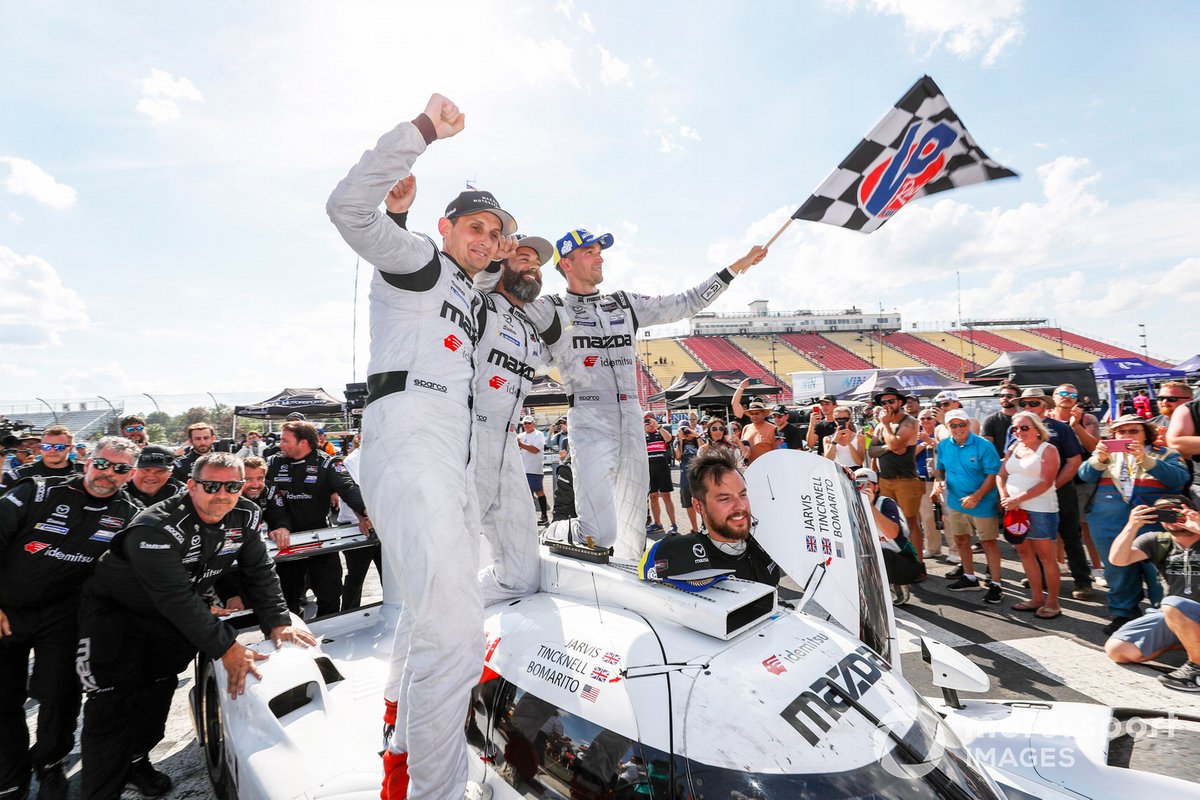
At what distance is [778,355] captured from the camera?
61.2 metres

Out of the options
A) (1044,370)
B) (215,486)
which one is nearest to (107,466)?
(215,486)

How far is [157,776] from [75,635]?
0.93m

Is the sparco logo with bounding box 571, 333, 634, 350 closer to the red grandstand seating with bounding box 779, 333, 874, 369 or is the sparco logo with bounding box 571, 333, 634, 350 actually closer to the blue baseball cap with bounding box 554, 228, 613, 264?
the blue baseball cap with bounding box 554, 228, 613, 264

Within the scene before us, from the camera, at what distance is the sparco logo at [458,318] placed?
7.03 ft

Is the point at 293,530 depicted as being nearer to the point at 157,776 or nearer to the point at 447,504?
the point at 157,776

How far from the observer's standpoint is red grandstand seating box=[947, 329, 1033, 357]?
62.0 metres

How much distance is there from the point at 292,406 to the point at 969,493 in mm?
17857

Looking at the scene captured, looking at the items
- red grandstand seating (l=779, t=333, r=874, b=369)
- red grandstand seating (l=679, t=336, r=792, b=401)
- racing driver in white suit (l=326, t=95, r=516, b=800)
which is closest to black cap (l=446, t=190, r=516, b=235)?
racing driver in white suit (l=326, t=95, r=516, b=800)

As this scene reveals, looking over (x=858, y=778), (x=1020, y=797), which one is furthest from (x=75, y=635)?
(x=1020, y=797)

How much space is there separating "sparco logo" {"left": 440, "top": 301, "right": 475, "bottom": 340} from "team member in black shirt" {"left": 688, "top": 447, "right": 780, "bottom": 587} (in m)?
1.25

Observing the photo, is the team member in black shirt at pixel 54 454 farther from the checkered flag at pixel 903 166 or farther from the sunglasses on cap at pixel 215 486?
the checkered flag at pixel 903 166

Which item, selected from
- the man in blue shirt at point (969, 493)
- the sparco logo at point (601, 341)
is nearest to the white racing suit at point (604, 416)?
the sparco logo at point (601, 341)

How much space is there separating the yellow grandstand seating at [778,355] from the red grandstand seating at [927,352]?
10.9 metres

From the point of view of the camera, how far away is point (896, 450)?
6.59 meters
